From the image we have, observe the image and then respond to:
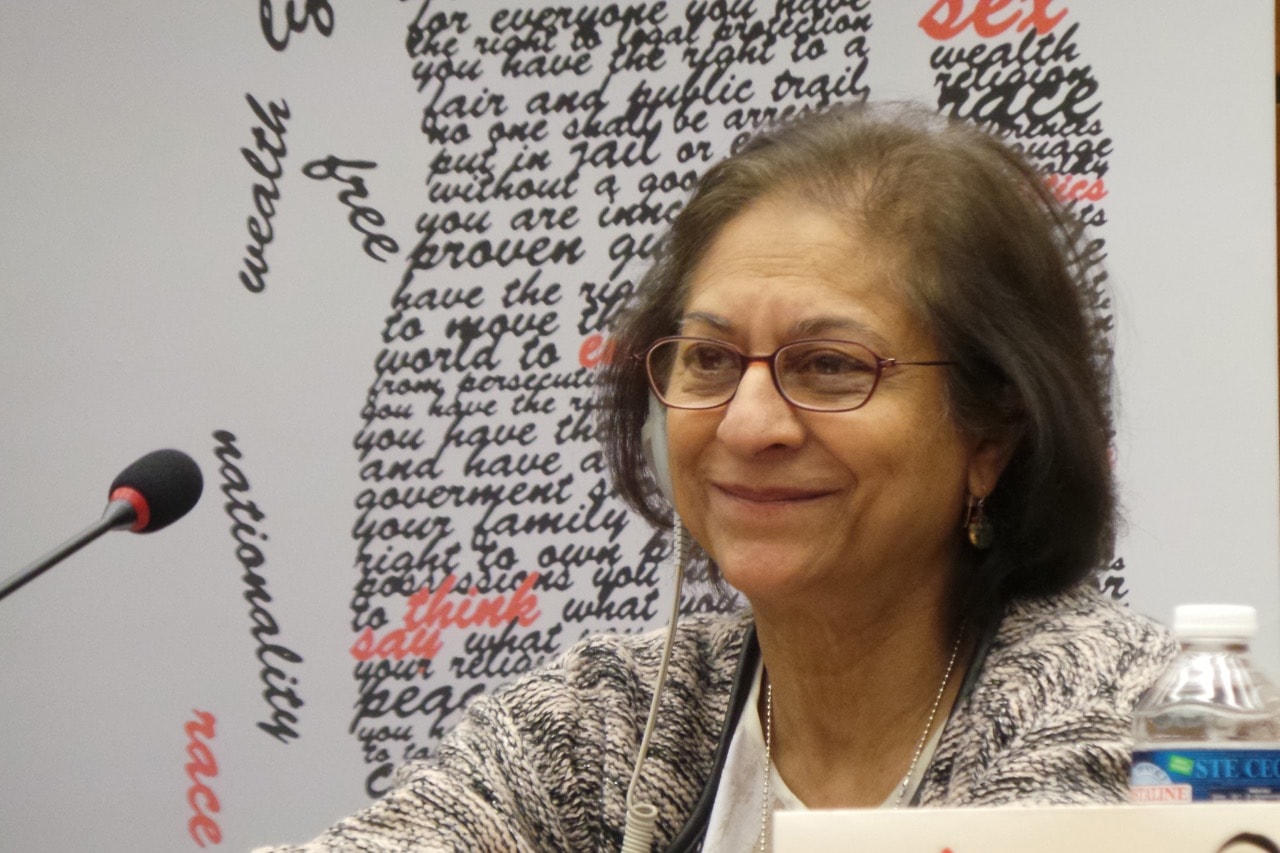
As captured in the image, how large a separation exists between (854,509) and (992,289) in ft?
0.83

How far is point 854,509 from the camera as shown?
140 centimetres

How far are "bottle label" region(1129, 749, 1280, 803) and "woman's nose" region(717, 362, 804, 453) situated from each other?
58 cm

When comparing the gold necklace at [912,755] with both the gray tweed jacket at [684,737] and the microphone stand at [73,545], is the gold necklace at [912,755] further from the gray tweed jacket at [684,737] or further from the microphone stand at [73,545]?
the microphone stand at [73,545]

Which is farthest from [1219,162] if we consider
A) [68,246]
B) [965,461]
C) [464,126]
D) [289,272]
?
[68,246]

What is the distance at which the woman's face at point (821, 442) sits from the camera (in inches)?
54.5

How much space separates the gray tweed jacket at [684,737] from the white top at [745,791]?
0.02 metres

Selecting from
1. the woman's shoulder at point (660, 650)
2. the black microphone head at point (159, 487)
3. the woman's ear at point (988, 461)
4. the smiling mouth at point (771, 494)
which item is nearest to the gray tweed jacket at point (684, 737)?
the woman's shoulder at point (660, 650)

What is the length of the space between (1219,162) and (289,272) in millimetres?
1421

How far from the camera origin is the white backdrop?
228 cm

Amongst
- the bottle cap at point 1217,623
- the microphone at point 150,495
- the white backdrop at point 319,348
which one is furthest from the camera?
the white backdrop at point 319,348

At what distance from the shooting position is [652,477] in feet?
5.89

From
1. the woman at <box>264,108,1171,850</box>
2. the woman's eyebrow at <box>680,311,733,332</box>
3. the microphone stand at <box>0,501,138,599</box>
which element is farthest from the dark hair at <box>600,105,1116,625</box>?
the microphone stand at <box>0,501,138,599</box>

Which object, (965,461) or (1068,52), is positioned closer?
(965,461)

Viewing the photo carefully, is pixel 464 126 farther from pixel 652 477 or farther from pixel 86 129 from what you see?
pixel 652 477
